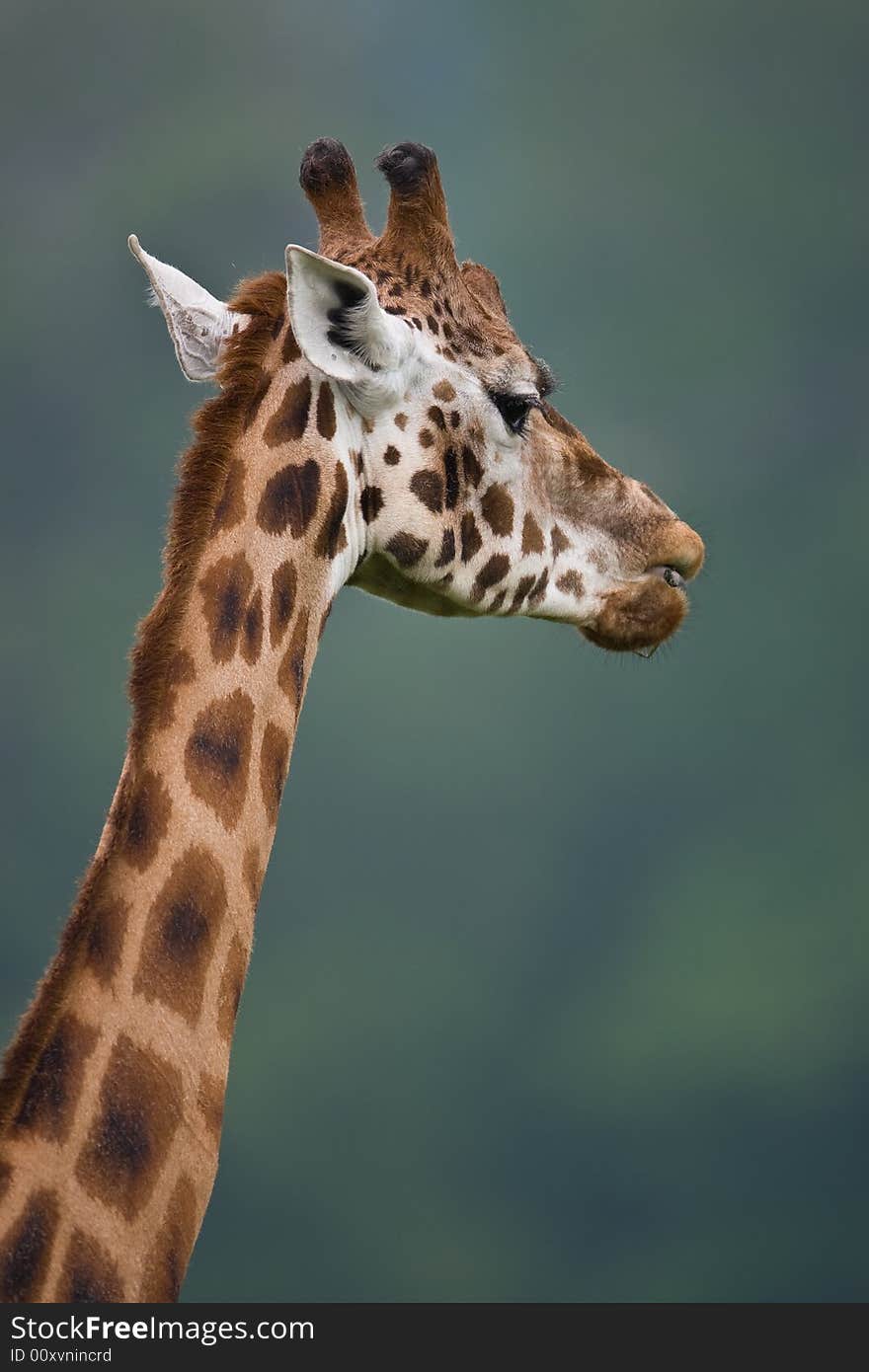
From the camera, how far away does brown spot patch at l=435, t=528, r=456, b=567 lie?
2.76m

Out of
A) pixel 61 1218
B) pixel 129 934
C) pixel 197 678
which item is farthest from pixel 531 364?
pixel 61 1218

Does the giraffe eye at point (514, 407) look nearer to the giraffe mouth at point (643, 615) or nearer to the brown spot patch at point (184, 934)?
the giraffe mouth at point (643, 615)

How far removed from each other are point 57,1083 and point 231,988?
1.00 ft

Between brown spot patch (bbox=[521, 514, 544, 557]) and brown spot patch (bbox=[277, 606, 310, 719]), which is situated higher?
brown spot patch (bbox=[521, 514, 544, 557])

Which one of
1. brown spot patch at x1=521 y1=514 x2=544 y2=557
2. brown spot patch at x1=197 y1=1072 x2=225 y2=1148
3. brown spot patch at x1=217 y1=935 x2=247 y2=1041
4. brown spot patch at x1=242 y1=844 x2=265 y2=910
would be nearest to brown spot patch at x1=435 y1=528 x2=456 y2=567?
brown spot patch at x1=521 y1=514 x2=544 y2=557

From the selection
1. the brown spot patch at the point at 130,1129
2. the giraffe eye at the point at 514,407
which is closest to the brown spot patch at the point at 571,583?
the giraffe eye at the point at 514,407

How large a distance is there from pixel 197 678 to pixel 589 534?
3.53ft

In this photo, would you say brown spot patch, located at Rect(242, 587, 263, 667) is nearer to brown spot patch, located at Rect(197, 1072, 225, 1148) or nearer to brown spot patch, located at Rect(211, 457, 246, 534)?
brown spot patch, located at Rect(211, 457, 246, 534)

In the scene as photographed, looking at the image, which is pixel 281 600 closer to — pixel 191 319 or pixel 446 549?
pixel 446 549

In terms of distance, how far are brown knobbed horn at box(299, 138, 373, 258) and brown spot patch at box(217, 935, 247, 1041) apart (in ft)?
4.94

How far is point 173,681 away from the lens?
2.36 m

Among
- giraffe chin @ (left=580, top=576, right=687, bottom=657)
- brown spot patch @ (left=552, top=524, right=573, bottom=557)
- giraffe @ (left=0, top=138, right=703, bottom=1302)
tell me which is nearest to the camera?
giraffe @ (left=0, top=138, right=703, bottom=1302)

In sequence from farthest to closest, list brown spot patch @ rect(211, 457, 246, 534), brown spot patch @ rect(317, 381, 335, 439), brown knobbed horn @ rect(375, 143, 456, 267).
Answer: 1. brown knobbed horn @ rect(375, 143, 456, 267)
2. brown spot patch @ rect(317, 381, 335, 439)
3. brown spot patch @ rect(211, 457, 246, 534)

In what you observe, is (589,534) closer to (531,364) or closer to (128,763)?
(531,364)
